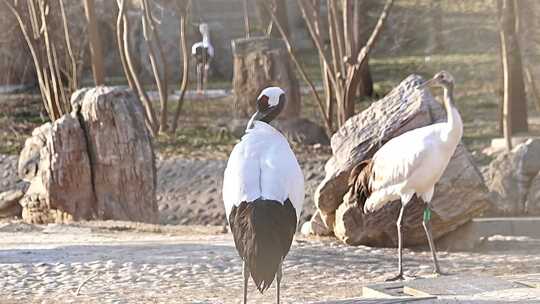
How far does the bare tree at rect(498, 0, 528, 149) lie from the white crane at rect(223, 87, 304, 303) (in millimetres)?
7692

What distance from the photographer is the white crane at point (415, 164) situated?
8.13 m

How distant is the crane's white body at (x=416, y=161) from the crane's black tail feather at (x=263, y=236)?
191 centimetres

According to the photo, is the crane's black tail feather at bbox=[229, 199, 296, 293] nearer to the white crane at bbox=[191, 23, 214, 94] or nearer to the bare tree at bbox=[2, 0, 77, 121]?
the bare tree at bbox=[2, 0, 77, 121]

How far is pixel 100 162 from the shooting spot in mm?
11453

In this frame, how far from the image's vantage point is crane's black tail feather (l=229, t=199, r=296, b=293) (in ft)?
20.9

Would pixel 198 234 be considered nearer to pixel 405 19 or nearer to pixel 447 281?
pixel 447 281

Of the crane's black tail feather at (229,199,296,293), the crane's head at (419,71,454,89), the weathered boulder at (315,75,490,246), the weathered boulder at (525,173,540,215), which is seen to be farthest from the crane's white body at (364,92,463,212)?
the weathered boulder at (525,173,540,215)

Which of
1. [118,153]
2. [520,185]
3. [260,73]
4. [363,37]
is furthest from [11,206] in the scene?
[363,37]

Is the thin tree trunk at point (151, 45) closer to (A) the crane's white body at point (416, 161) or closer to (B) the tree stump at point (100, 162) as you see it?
(B) the tree stump at point (100, 162)

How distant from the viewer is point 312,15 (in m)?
15.5

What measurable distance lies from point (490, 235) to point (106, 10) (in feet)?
45.9

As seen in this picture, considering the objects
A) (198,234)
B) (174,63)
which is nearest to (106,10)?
(174,63)

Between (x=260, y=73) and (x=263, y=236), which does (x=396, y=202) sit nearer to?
(x=263, y=236)

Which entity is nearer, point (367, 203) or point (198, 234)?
point (367, 203)
